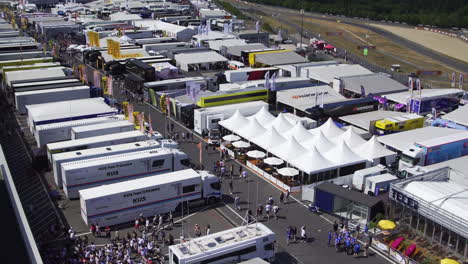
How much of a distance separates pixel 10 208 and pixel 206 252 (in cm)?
919

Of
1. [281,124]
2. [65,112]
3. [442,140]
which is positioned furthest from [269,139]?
[65,112]

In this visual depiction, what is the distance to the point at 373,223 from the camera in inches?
1039

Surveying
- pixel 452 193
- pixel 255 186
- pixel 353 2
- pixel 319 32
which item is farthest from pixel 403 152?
pixel 353 2

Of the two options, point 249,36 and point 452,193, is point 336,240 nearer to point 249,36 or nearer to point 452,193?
point 452,193

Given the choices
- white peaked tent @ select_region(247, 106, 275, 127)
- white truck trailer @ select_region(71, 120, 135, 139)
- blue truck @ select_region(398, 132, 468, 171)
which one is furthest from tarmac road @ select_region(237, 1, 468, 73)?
white truck trailer @ select_region(71, 120, 135, 139)

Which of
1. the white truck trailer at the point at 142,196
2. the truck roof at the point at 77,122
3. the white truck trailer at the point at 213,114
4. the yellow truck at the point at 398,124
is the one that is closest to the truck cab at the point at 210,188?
the white truck trailer at the point at 142,196

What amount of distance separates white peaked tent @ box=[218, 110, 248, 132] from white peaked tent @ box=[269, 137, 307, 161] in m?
5.28

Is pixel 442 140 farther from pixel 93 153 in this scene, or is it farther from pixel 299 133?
pixel 93 153

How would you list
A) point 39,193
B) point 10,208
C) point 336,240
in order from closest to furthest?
point 10,208
point 336,240
point 39,193

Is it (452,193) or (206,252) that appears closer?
(206,252)

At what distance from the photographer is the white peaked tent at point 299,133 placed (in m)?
Answer: 36.4

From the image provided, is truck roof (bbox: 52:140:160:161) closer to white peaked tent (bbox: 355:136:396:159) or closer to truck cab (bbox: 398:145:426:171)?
white peaked tent (bbox: 355:136:396:159)

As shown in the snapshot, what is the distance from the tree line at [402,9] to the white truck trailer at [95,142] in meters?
107

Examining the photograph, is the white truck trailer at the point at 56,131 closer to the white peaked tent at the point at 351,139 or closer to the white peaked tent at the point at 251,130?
the white peaked tent at the point at 251,130
